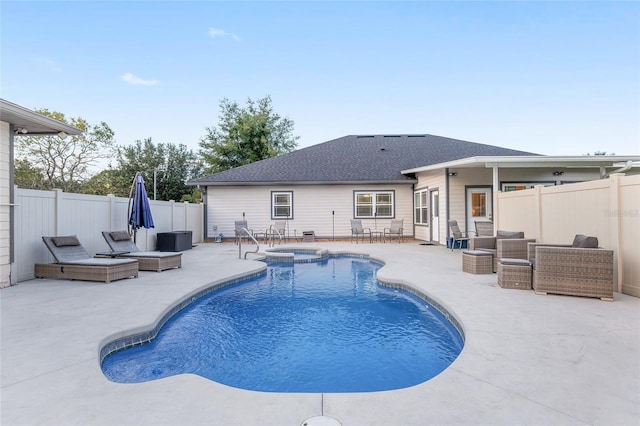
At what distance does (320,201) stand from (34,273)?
10.8m

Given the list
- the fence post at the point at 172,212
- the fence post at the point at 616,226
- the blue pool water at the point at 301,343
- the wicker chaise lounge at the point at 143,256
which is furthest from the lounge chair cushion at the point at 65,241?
the fence post at the point at 616,226

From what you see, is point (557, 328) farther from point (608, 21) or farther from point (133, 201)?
point (608, 21)

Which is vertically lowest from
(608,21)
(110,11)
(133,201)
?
(133,201)

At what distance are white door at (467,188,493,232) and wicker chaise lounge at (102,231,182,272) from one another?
32.6 feet

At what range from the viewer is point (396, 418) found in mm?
2061

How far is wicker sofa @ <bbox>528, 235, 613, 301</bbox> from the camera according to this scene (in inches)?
188

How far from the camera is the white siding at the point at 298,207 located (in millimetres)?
15617

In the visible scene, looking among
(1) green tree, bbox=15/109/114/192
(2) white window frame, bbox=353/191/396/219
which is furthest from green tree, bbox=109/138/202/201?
(2) white window frame, bbox=353/191/396/219

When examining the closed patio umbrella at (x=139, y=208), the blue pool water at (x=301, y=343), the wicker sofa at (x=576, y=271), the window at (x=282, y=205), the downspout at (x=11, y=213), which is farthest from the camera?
the window at (x=282, y=205)

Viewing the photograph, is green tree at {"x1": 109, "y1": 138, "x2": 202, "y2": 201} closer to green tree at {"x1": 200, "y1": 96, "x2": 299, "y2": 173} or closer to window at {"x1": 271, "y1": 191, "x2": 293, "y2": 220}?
green tree at {"x1": 200, "y1": 96, "x2": 299, "y2": 173}

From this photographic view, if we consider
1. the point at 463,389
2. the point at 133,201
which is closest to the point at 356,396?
the point at 463,389

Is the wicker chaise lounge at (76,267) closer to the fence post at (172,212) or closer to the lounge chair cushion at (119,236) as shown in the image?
the lounge chair cushion at (119,236)

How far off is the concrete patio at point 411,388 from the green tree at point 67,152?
22622 mm

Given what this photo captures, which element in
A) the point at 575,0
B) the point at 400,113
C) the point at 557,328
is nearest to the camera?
the point at 557,328
